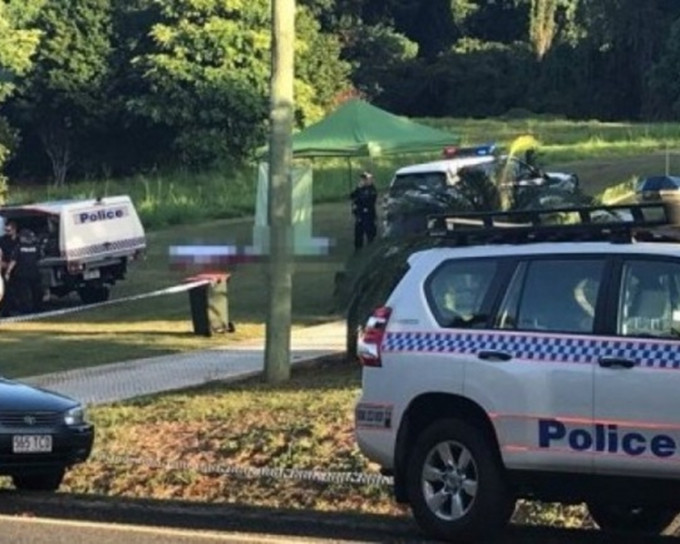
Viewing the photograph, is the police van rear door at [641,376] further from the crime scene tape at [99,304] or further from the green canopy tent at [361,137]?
the green canopy tent at [361,137]

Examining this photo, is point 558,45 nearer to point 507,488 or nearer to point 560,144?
point 560,144

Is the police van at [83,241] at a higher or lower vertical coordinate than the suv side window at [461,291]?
lower

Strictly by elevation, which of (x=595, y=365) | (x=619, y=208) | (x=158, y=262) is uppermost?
(x=619, y=208)

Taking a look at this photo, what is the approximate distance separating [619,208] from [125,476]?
6338 mm

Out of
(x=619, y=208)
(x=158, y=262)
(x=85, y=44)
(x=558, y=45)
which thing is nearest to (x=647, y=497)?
(x=619, y=208)

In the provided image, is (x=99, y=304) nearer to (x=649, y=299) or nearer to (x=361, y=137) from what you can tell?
(x=361, y=137)

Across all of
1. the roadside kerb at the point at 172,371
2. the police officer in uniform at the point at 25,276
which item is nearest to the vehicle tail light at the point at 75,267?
the police officer in uniform at the point at 25,276

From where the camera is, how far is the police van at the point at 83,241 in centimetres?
3014

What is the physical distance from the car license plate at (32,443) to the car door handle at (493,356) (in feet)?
14.4

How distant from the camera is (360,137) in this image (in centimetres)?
3200

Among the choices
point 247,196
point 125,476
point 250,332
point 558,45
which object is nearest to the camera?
point 125,476

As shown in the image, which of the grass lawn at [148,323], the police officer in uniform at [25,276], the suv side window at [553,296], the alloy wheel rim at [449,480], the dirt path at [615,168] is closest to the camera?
the suv side window at [553,296]

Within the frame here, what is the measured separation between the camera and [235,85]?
6334 centimetres

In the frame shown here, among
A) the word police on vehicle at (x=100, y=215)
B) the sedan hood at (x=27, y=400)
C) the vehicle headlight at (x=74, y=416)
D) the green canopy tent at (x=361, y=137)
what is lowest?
the vehicle headlight at (x=74, y=416)
